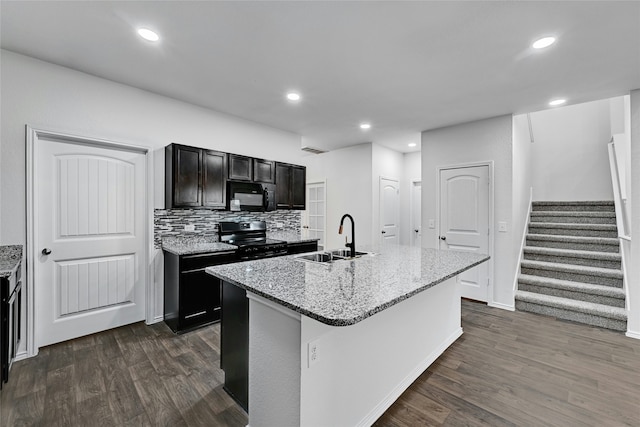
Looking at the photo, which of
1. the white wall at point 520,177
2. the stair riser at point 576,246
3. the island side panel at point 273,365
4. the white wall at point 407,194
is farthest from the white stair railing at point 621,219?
the island side panel at point 273,365

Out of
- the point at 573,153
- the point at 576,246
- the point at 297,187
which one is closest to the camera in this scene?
the point at 576,246

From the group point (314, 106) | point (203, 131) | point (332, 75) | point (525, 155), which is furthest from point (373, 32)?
point (525, 155)

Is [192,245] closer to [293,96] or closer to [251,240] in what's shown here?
[251,240]

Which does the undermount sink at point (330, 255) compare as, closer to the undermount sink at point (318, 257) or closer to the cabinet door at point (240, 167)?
the undermount sink at point (318, 257)

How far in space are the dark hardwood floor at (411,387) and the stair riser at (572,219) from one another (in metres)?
2.13

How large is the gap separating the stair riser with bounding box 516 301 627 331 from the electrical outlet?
11.8 feet

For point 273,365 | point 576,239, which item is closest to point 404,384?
point 273,365

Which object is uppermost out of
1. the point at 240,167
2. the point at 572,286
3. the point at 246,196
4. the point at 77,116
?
the point at 77,116

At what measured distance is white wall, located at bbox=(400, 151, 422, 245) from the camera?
251 inches

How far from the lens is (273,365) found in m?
1.48

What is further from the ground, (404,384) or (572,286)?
(572,286)

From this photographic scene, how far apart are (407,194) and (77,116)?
579cm

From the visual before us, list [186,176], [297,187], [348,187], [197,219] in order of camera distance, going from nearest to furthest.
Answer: [186,176] < [197,219] < [297,187] < [348,187]

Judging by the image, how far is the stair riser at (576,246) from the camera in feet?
12.6
